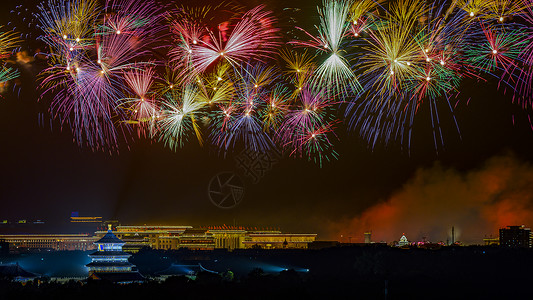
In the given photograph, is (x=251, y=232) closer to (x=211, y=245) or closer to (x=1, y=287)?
(x=211, y=245)

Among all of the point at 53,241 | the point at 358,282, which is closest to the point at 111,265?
the point at 358,282

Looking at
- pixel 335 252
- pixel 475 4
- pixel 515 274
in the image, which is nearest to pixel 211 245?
pixel 335 252

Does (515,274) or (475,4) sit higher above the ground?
(475,4)

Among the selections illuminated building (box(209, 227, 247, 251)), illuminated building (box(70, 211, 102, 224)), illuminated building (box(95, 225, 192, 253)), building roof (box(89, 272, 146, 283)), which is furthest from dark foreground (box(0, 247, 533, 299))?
illuminated building (box(70, 211, 102, 224))

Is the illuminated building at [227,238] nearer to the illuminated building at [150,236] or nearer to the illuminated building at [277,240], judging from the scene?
the illuminated building at [277,240]

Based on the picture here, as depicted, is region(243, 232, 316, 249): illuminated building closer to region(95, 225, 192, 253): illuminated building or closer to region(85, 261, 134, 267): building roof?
region(95, 225, 192, 253): illuminated building

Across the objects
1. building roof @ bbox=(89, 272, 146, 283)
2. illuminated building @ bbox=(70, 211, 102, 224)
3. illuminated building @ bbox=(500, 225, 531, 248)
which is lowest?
building roof @ bbox=(89, 272, 146, 283)

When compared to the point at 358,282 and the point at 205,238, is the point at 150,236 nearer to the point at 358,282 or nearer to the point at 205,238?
the point at 205,238
